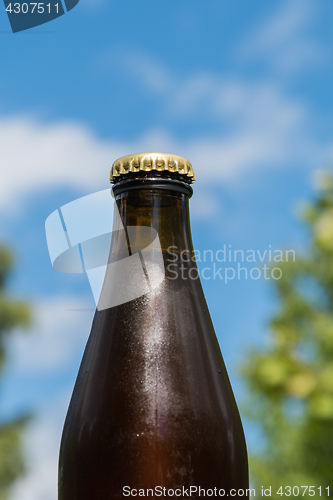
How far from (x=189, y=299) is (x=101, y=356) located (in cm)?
24

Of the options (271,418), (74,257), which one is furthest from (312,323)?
(74,257)

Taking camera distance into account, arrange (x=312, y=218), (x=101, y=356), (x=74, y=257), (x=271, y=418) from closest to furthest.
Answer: (x=101, y=356)
(x=74, y=257)
(x=312, y=218)
(x=271, y=418)

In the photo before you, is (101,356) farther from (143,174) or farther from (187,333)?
(143,174)

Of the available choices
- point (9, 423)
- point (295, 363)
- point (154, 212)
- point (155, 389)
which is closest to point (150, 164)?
point (154, 212)

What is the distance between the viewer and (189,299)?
1.25 metres

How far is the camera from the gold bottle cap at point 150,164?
48.1 inches

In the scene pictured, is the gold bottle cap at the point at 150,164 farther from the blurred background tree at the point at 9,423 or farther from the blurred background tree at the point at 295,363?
the blurred background tree at the point at 9,423

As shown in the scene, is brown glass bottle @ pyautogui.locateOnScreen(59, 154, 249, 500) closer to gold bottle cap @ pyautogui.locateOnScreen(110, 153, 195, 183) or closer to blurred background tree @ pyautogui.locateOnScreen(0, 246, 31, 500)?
gold bottle cap @ pyautogui.locateOnScreen(110, 153, 195, 183)

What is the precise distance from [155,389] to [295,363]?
20.5 ft

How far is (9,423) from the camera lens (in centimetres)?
1395

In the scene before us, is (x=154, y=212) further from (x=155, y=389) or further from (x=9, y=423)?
(x=9, y=423)

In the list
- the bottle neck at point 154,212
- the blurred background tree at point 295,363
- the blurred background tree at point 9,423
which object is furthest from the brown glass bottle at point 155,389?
the blurred background tree at point 9,423

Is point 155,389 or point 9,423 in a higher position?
point 9,423

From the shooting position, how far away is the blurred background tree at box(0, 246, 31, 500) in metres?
12.6
